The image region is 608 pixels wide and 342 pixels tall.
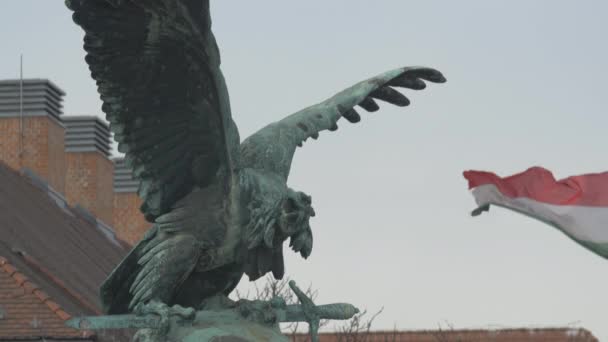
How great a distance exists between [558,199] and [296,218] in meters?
9.83

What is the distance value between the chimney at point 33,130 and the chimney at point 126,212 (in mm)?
4384

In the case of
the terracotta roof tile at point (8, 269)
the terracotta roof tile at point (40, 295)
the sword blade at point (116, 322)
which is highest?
the terracotta roof tile at point (8, 269)

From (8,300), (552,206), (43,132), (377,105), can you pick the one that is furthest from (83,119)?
(377,105)

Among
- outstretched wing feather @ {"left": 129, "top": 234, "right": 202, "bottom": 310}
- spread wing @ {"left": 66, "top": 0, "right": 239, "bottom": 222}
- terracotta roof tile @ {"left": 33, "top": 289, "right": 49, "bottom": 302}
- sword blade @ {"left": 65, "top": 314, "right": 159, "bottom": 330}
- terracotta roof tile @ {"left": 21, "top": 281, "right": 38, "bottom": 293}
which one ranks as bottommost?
sword blade @ {"left": 65, "top": 314, "right": 159, "bottom": 330}

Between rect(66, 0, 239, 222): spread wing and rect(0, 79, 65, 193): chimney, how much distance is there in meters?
32.9

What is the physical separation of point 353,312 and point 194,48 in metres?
2.16

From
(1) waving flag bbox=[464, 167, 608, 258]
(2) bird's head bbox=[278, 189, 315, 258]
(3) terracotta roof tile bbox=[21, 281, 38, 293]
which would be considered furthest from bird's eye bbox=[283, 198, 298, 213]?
(3) terracotta roof tile bbox=[21, 281, 38, 293]

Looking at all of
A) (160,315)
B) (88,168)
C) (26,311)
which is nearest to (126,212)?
(88,168)

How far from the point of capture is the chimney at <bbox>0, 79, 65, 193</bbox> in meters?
49.6

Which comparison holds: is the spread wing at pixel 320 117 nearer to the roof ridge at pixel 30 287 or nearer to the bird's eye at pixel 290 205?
the bird's eye at pixel 290 205

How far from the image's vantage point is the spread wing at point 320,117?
679 inches

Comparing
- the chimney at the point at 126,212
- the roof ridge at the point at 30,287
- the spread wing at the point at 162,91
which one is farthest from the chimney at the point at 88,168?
the spread wing at the point at 162,91

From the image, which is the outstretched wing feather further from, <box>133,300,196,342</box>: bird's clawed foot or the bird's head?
the bird's head

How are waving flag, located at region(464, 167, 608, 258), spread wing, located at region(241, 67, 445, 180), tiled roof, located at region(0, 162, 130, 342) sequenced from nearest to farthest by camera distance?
spread wing, located at region(241, 67, 445, 180) → waving flag, located at region(464, 167, 608, 258) → tiled roof, located at region(0, 162, 130, 342)
